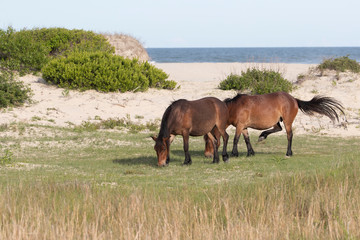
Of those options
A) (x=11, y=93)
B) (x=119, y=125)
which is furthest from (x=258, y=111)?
(x=11, y=93)

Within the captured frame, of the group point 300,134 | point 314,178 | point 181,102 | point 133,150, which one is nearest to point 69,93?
point 133,150

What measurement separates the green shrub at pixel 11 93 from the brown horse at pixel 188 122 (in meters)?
9.66

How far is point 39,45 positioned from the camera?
24656mm

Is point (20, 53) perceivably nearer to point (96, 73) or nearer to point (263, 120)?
point (96, 73)

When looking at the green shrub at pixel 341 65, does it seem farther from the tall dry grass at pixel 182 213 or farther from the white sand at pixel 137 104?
the tall dry grass at pixel 182 213

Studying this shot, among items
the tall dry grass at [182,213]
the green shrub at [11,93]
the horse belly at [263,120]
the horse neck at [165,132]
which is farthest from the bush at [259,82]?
the tall dry grass at [182,213]

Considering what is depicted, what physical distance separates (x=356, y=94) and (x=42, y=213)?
1957 cm

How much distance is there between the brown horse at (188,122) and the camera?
11.3 m

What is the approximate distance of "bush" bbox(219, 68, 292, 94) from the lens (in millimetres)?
22688

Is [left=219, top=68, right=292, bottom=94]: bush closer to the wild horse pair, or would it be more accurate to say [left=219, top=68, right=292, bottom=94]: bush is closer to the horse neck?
the wild horse pair

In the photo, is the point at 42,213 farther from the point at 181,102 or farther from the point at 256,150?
the point at 256,150

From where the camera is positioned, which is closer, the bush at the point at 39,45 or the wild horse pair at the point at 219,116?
the wild horse pair at the point at 219,116

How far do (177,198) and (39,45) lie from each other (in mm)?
18521

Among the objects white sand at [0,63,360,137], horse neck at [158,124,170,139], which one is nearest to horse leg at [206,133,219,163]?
horse neck at [158,124,170,139]
